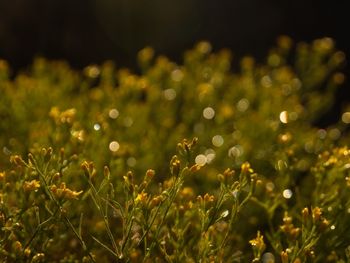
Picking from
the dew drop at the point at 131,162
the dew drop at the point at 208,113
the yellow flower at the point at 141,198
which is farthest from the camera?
the dew drop at the point at 208,113

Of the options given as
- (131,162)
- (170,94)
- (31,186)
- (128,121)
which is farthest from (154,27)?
(31,186)

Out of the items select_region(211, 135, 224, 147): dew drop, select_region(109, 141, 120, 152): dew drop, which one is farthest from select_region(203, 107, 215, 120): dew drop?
select_region(109, 141, 120, 152): dew drop

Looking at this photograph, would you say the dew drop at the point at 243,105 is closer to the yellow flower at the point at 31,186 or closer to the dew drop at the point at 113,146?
the dew drop at the point at 113,146

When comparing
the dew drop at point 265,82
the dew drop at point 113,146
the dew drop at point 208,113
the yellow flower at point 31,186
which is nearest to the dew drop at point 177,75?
the dew drop at point 208,113

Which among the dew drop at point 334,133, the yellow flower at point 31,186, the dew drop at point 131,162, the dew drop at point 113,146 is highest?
the yellow flower at point 31,186

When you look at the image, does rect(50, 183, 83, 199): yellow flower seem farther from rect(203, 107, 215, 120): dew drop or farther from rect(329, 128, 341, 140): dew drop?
rect(329, 128, 341, 140): dew drop

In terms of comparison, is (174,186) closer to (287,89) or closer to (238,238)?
(238,238)

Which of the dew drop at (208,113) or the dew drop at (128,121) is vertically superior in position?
the dew drop at (128,121)
